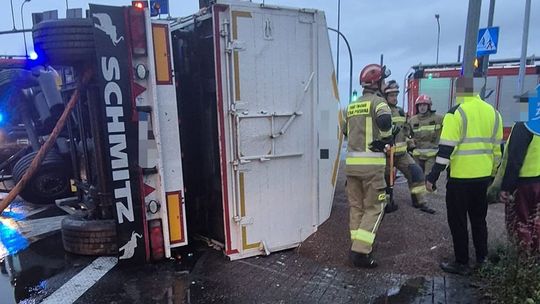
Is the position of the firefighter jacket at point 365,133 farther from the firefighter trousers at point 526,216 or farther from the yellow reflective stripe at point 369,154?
the firefighter trousers at point 526,216

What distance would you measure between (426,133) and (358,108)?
242cm

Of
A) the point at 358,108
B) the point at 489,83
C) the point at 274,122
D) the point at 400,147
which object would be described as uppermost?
the point at 489,83

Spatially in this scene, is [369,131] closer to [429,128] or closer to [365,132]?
[365,132]

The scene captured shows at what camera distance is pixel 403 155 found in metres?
5.20

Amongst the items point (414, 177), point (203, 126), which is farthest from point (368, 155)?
point (414, 177)

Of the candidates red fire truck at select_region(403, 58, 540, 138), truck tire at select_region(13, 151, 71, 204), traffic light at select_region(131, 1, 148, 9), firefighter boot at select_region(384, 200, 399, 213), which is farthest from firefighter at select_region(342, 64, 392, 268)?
red fire truck at select_region(403, 58, 540, 138)

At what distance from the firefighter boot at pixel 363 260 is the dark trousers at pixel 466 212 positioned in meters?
0.71

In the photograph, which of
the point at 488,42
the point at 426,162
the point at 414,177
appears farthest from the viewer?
the point at 488,42

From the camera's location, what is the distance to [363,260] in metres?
3.60

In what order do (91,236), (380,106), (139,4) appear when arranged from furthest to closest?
(91,236) < (380,106) < (139,4)

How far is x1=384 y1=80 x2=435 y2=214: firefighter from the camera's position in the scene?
4977 mm

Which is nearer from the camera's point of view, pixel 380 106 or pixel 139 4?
pixel 139 4

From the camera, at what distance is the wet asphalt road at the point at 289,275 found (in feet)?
10.4

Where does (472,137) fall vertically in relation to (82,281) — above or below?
above
